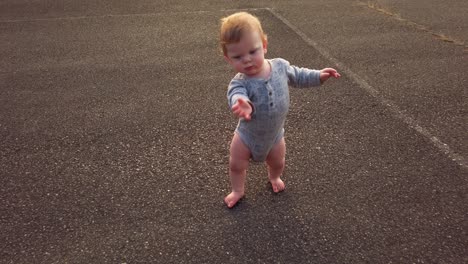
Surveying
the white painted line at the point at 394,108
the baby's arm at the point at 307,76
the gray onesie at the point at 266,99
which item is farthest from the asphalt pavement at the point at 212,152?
the baby's arm at the point at 307,76

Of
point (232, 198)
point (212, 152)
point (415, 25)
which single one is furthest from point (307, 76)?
point (415, 25)

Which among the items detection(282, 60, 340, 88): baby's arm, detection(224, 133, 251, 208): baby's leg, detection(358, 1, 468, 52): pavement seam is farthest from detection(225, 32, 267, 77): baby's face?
detection(358, 1, 468, 52): pavement seam

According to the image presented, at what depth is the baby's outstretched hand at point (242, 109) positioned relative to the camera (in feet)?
6.04

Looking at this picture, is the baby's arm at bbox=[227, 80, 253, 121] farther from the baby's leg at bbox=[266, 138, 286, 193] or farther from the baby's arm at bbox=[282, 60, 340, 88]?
the baby's leg at bbox=[266, 138, 286, 193]

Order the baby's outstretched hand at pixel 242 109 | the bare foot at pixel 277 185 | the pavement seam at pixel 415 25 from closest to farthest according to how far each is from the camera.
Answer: the baby's outstretched hand at pixel 242 109 < the bare foot at pixel 277 185 < the pavement seam at pixel 415 25

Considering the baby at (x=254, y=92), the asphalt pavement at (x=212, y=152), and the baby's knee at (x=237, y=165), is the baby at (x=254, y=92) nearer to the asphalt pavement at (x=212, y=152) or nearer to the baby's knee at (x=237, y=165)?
the baby's knee at (x=237, y=165)

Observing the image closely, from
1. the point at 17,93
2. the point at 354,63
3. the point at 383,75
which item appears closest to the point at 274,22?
the point at 354,63

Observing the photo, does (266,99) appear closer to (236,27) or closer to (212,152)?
(236,27)

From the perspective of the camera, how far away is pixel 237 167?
2.37 metres

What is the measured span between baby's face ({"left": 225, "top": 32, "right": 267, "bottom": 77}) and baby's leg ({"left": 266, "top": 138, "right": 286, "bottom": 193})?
0.49 metres

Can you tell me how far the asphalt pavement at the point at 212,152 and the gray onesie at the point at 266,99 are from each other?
42 centimetres

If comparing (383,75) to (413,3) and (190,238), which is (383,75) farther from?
(413,3)

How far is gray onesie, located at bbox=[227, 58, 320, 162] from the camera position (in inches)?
83.2

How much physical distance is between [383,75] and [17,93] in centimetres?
334
